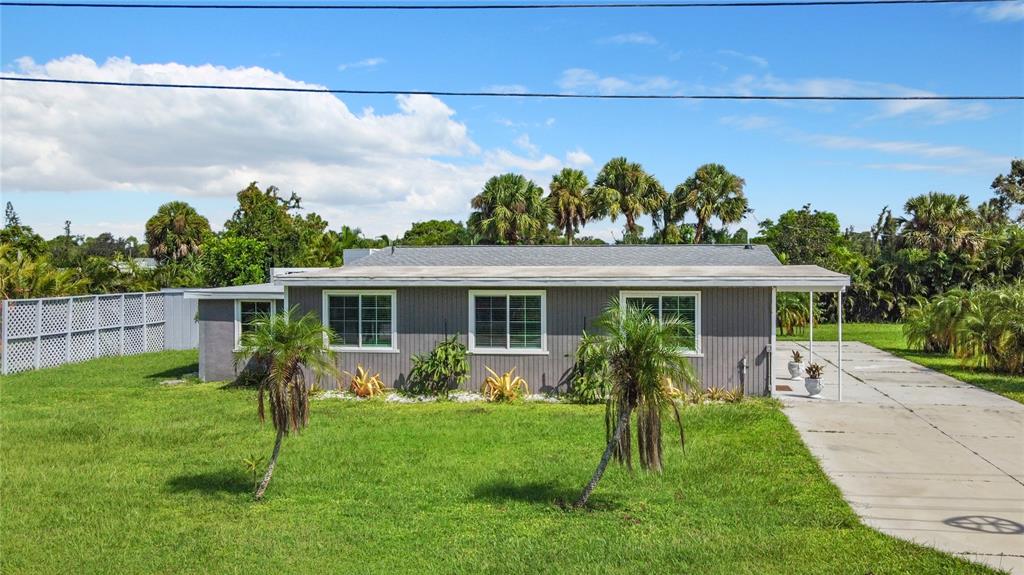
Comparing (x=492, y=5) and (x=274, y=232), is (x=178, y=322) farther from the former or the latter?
(x=492, y=5)

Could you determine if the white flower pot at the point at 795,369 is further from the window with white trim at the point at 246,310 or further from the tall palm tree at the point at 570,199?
the tall palm tree at the point at 570,199

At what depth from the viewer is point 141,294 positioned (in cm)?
2270

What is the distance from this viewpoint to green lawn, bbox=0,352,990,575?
6152mm

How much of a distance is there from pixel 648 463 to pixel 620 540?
880 mm

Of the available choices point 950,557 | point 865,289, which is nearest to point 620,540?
point 950,557

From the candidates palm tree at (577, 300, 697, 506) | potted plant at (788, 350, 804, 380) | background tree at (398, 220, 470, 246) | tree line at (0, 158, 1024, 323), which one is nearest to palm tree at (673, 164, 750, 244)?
tree line at (0, 158, 1024, 323)

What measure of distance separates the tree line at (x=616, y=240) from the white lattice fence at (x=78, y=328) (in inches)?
74.9

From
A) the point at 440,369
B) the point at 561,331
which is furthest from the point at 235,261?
the point at 561,331

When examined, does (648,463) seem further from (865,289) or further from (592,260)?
(865,289)

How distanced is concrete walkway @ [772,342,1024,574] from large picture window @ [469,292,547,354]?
480 cm

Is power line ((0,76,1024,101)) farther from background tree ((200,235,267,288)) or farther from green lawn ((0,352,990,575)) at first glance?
background tree ((200,235,267,288))

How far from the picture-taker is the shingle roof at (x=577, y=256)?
17.8 meters

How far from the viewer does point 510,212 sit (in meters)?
36.6

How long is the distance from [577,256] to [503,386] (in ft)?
18.1
